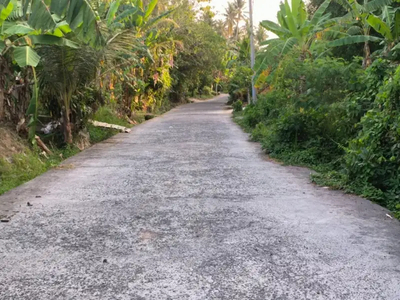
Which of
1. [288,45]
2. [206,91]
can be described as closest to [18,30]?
[288,45]

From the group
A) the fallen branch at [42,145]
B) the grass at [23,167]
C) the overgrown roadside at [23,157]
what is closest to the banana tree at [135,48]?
the overgrown roadside at [23,157]

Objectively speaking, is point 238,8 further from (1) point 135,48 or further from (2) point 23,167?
(2) point 23,167

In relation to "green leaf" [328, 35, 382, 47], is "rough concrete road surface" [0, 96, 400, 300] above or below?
below

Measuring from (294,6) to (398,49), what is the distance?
5.40 meters

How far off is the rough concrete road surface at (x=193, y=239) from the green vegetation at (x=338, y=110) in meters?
0.53

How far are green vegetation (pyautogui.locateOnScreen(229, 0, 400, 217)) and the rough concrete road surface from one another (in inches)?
21.0

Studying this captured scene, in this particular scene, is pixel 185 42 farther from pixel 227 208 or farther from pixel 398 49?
pixel 227 208

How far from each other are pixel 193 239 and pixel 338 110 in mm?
5494

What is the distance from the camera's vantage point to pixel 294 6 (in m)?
13.5

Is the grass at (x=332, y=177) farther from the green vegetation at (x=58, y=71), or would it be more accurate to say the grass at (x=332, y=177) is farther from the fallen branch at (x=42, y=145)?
the fallen branch at (x=42, y=145)

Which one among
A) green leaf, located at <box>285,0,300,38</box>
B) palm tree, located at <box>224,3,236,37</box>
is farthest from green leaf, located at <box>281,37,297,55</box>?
palm tree, located at <box>224,3,236,37</box>

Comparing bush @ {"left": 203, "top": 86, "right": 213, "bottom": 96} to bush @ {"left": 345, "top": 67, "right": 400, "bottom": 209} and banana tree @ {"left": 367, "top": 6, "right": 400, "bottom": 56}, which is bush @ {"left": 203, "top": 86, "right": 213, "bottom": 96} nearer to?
banana tree @ {"left": 367, "top": 6, "right": 400, "bottom": 56}

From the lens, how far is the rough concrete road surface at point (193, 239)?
3.25 m

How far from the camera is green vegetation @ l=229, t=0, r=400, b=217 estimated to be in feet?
19.4
